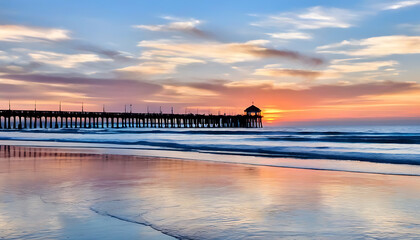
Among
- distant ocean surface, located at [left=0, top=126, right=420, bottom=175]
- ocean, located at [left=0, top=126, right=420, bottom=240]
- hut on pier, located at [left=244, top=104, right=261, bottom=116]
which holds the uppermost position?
hut on pier, located at [left=244, top=104, right=261, bottom=116]

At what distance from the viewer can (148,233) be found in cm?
512

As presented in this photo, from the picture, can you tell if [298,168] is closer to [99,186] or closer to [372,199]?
[372,199]

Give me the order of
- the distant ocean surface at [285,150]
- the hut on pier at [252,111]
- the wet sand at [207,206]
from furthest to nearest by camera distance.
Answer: the hut on pier at [252,111], the distant ocean surface at [285,150], the wet sand at [207,206]

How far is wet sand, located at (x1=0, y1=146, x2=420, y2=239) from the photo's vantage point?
5.18 meters

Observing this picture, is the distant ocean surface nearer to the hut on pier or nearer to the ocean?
the ocean

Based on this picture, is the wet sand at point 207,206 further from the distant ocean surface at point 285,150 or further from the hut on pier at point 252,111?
the hut on pier at point 252,111

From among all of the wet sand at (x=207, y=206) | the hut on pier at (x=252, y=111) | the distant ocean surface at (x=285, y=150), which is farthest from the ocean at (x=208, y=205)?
the hut on pier at (x=252, y=111)

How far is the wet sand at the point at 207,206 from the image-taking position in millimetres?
5184

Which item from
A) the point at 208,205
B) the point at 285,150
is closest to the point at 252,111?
the point at 285,150

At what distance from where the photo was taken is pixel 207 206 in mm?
6770

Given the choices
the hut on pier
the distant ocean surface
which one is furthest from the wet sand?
the hut on pier

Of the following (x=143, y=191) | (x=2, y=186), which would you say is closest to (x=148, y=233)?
(x=143, y=191)

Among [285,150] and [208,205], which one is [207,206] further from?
[285,150]

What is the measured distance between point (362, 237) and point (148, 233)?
8.15 ft
